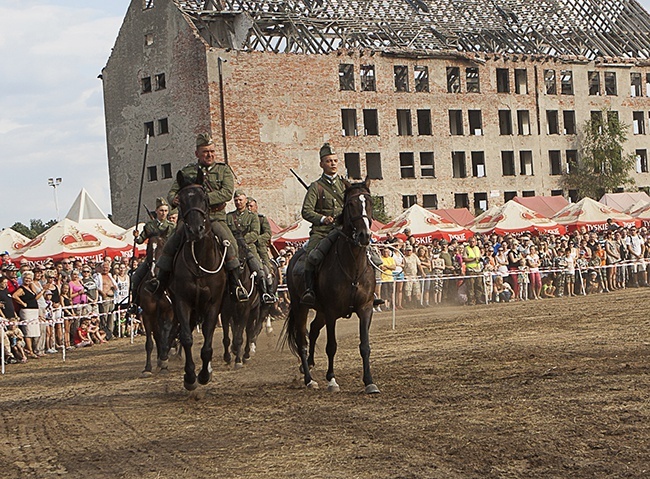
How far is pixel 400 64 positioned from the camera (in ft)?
237

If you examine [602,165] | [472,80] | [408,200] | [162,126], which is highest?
[472,80]

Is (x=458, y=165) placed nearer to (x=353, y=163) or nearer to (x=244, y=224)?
(x=353, y=163)

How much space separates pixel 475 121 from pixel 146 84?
24856 mm

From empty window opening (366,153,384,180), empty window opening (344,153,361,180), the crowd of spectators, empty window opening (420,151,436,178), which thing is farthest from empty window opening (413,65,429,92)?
the crowd of spectators

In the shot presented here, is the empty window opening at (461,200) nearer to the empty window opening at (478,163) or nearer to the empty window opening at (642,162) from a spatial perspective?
the empty window opening at (478,163)

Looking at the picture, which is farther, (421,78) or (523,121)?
(523,121)

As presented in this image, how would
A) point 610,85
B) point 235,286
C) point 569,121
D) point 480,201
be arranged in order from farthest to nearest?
point 610,85 < point 569,121 < point 480,201 < point 235,286

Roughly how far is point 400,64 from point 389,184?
335 inches

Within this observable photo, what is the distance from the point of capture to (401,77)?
7412 cm

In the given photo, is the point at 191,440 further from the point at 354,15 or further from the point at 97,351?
the point at 354,15

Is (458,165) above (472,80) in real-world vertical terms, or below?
below

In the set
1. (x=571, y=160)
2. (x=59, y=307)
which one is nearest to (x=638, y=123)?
(x=571, y=160)

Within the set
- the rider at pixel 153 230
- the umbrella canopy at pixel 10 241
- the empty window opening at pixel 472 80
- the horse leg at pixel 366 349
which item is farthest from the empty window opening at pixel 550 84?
the horse leg at pixel 366 349

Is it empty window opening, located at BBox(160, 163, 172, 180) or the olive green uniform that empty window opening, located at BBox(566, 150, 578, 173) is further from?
the olive green uniform
